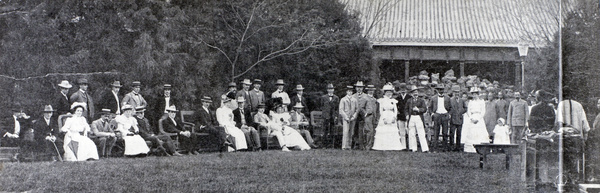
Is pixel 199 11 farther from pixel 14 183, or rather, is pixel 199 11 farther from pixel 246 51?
pixel 14 183

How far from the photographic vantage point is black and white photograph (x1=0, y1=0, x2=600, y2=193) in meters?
7.02

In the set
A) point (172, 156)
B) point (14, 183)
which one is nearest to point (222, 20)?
point (172, 156)

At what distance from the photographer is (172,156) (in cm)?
970

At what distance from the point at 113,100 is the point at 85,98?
59 cm

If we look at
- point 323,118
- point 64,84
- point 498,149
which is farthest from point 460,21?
point 64,84

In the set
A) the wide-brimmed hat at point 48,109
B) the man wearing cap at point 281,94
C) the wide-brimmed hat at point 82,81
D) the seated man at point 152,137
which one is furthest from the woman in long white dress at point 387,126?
the wide-brimmed hat at point 48,109

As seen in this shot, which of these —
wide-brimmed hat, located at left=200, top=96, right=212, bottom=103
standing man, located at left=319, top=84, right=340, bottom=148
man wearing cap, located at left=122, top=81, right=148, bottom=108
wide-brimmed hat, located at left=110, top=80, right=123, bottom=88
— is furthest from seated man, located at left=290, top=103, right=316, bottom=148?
wide-brimmed hat, located at left=110, top=80, right=123, bottom=88

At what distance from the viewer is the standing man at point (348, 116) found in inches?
458

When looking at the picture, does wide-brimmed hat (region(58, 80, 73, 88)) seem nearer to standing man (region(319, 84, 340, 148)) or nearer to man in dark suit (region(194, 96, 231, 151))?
man in dark suit (region(194, 96, 231, 151))

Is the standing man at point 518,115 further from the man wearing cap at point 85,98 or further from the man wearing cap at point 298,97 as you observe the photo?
the man wearing cap at point 85,98

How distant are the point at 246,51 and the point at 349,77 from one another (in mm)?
2128

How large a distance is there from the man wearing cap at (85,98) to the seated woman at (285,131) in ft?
10.4

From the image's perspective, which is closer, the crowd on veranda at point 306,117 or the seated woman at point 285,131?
the crowd on veranda at point 306,117

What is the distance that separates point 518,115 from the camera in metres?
11.1
